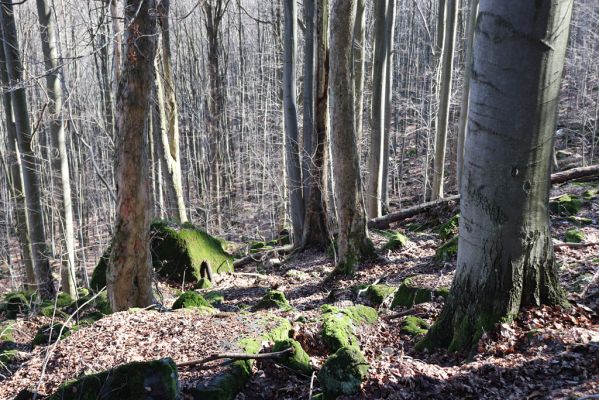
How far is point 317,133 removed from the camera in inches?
384

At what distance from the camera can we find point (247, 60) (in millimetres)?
34844

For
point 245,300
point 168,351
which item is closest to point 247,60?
point 245,300

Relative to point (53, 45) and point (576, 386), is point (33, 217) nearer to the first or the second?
point (53, 45)

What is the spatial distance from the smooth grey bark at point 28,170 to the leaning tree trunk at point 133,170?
19.8 ft

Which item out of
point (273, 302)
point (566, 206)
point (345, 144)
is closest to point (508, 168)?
point (273, 302)

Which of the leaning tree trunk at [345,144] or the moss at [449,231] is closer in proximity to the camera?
the leaning tree trunk at [345,144]

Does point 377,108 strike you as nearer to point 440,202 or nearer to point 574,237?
point 440,202

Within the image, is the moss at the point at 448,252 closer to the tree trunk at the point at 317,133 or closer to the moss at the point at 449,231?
the moss at the point at 449,231

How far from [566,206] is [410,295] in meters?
4.83

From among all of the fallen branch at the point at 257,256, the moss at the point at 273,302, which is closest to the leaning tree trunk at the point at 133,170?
the moss at the point at 273,302

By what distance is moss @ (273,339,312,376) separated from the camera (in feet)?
12.3

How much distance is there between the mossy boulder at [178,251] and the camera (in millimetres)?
9906

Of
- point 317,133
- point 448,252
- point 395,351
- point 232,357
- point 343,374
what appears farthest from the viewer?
point 317,133

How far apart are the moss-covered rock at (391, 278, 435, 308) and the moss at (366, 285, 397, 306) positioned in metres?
0.21
